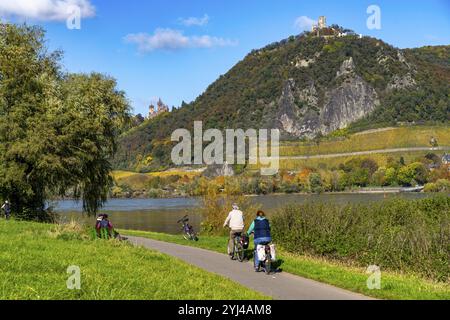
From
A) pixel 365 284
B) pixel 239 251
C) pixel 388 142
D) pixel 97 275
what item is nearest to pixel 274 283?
pixel 365 284

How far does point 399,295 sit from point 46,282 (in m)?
7.16

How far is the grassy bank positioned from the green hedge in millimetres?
7407

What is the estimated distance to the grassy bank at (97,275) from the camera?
8672 mm

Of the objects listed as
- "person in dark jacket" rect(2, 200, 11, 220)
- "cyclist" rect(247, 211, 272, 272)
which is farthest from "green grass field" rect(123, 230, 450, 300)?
"person in dark jacket" rect(2, 200, 11, 220)

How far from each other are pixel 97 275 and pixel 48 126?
1966 centimetres

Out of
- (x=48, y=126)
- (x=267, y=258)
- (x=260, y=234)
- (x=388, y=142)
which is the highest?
(x=388, y=142)

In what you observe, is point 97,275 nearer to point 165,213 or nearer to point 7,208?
point 7,208

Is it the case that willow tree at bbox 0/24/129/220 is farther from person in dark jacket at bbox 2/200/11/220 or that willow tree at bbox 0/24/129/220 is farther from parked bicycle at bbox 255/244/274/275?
parked bicycle at bbox 255/244/274/275

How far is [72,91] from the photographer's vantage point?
3164 centimetres

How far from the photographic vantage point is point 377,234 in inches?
731

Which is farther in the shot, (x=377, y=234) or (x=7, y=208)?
(x=7, y=208)
